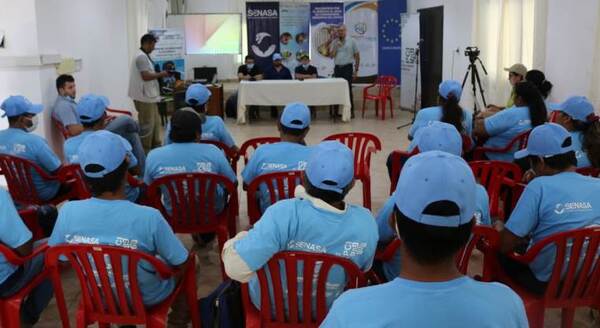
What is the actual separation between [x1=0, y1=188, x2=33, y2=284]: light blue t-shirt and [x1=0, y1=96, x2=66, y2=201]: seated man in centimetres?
157

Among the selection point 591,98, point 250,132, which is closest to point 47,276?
point 591,98

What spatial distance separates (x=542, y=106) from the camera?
4145 mm

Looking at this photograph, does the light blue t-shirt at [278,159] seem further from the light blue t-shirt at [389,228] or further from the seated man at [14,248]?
the seated man at [14,248]

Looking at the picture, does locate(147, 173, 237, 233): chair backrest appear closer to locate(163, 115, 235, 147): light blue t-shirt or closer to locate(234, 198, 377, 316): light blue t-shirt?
locate(163, 115, 235, 147): light blue t-shirt

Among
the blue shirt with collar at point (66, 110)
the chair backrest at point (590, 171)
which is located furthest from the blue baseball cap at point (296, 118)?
the blue shirt with collar at point (66, 110)

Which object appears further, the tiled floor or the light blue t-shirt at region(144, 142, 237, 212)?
the light blue t-shirt at region(144, 142, 237, 212)

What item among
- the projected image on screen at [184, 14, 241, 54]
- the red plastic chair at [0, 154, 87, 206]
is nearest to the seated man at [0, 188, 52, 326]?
the red plastic chair at [0, 154, 87, 206]

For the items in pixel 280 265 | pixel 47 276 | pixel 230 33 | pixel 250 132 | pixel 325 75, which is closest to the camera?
pixel 280 265

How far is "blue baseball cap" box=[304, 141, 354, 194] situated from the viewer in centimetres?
191

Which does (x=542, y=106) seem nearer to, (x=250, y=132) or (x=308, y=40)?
(x=250, y=132)

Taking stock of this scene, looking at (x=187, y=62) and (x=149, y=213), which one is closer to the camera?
(x=149, y=213)

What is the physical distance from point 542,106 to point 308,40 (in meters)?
8.64

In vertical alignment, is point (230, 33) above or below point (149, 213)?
above

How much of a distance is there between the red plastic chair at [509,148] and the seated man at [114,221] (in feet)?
9.27
